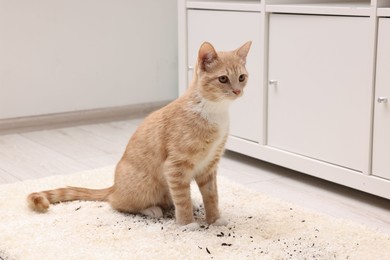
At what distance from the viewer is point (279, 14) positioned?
216cm

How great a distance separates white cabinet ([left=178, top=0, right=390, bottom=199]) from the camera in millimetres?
1854

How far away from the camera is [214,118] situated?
1.64m

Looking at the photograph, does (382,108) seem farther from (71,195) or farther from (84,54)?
(84,54)

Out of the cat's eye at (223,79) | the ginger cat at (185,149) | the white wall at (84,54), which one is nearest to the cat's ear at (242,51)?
the ginger cat at (185,149)

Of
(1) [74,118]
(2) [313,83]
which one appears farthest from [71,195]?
(1) [74,118]

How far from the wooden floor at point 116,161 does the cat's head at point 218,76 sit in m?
0.54

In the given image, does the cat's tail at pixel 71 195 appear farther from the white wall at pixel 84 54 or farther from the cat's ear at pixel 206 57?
the white wall at pixel 84 54

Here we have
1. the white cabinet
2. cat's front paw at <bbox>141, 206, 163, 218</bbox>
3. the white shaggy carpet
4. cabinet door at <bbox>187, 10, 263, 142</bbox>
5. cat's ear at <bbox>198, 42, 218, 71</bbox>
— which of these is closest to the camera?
the white shaggy carpet

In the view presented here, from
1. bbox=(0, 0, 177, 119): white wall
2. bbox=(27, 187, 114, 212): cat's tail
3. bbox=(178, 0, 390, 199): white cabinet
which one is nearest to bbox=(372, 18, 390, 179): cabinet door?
bbox=(178, 0, 390, 199): white cabinet

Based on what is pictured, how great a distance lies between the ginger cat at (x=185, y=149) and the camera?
162cm

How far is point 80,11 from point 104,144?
0.73m

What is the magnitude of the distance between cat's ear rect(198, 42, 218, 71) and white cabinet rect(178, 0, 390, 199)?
0.54 meters

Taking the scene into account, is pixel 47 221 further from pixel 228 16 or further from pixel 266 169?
pixel 228 16

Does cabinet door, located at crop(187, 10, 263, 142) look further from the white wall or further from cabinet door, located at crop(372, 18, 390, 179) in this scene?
the white wall
